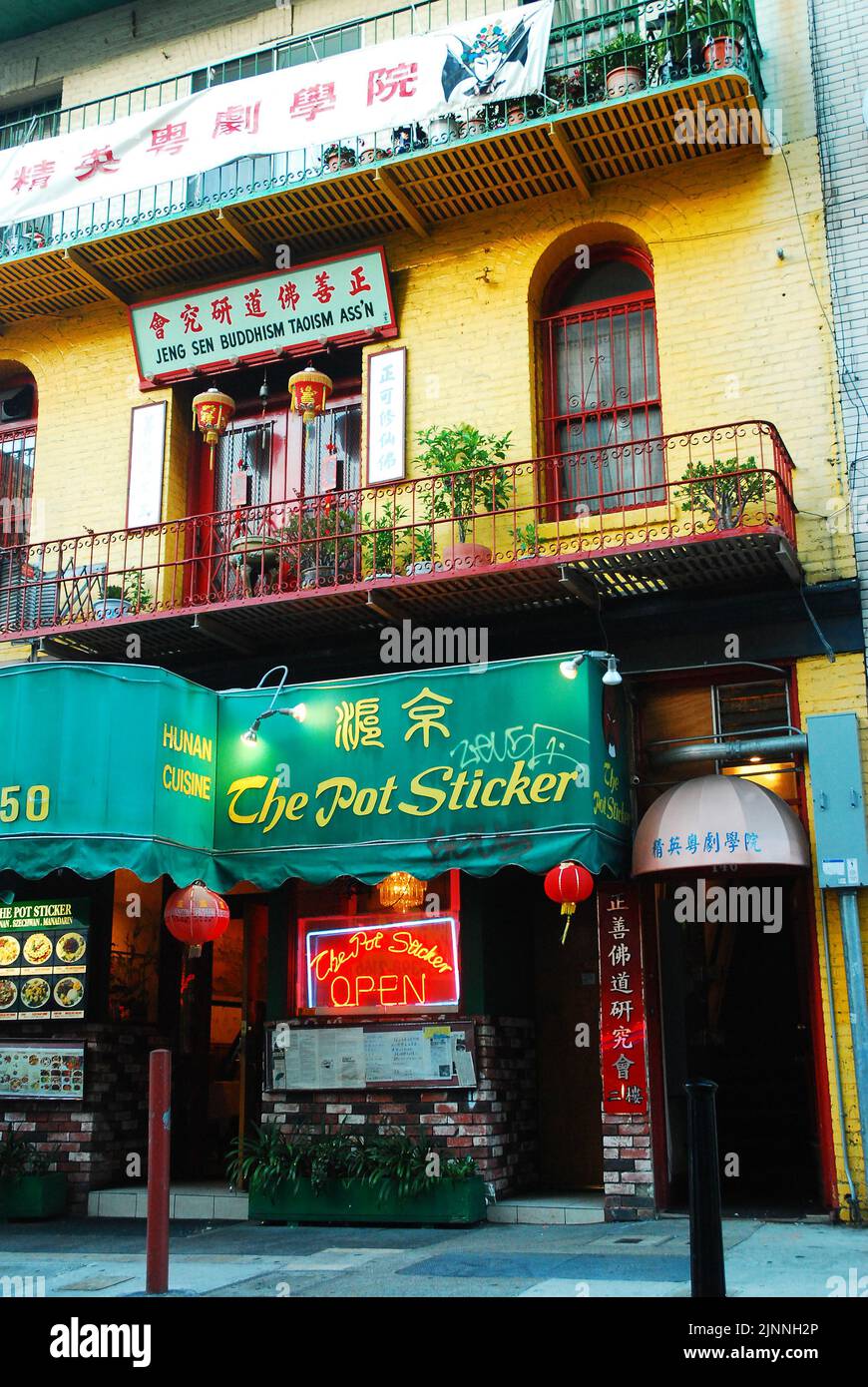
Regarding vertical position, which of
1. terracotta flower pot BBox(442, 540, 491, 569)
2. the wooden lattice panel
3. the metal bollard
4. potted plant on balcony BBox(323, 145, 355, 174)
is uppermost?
potted plant on balcony BBox(323, 145, 355, 174)

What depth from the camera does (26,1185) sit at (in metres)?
13.0

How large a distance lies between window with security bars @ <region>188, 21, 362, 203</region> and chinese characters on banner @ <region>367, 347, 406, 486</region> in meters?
2.56

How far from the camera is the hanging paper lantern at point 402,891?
12523 mm

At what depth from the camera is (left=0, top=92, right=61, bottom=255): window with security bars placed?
1561cm

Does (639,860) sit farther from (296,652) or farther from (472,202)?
(472,202)

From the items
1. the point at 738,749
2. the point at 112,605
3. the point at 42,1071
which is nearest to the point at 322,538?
the point at 112,605

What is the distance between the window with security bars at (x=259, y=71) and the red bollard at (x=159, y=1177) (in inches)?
398

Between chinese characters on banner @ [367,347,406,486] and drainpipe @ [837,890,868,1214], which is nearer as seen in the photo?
drainpipe @ [837,890,868,1214]

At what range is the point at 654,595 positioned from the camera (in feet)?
40.7

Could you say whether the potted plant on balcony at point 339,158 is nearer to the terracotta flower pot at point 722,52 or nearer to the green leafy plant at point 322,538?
the green leafy plant at point 322,538

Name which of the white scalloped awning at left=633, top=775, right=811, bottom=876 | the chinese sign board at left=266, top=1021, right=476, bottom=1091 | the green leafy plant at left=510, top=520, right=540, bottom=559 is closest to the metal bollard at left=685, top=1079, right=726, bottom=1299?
the white scalloped awning at left=633, top=775, right=811, bottom=876

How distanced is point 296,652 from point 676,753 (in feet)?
13.5

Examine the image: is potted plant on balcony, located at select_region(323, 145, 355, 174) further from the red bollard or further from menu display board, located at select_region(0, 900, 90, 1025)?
the red bollard

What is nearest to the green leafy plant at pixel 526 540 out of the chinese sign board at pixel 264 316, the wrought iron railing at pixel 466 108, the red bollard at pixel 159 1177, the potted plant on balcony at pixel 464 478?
the potted plant on balcony at pixel 464 478
